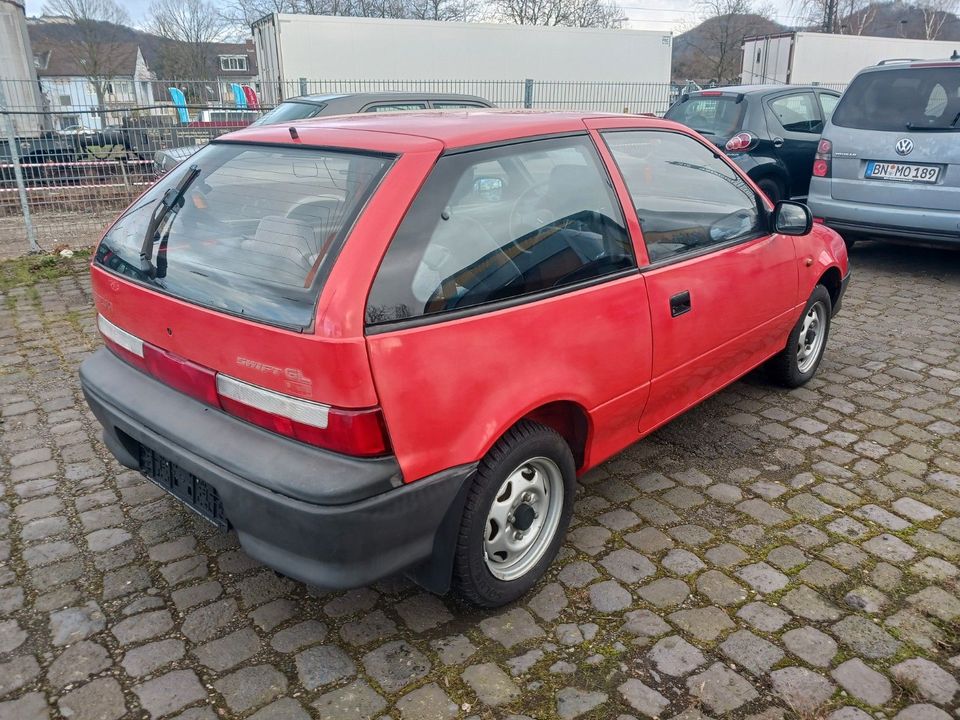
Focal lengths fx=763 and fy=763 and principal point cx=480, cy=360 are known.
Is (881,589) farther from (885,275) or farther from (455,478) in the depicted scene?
(885,275)

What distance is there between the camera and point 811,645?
2619mm

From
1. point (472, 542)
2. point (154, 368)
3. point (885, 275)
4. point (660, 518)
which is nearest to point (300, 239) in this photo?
point (154, 368)

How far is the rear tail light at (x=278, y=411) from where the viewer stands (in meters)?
2.20

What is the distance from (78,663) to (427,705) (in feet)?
3.90

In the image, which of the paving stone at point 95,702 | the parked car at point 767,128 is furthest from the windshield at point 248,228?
the parked car at point 767,128

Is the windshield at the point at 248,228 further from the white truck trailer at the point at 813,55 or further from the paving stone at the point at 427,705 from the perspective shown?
the white truck trailer at the point at 813,55

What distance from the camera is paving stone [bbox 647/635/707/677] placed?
2.52 metres

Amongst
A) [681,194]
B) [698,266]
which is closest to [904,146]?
[681,194]

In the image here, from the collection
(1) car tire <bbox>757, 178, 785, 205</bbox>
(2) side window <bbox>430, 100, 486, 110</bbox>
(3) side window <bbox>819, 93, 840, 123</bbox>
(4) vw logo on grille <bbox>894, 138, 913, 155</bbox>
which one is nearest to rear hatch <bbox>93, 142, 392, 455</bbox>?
(2) side window <bbox>430, 100, 486, 110</bbox>

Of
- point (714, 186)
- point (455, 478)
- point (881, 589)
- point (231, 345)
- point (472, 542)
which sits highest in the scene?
point (714, 186)

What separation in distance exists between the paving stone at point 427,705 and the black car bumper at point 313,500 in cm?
40

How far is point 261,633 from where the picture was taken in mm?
2707

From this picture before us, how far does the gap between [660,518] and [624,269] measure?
1157 mm

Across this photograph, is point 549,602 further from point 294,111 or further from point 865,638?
point 294,111
